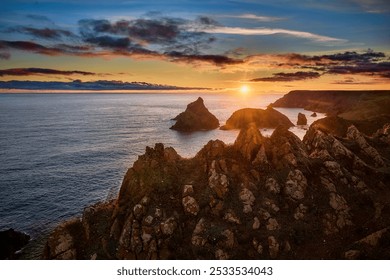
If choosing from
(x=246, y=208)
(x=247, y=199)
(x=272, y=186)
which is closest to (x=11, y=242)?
(x=246, y=208)

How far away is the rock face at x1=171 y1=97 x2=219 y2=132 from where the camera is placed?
12438cm

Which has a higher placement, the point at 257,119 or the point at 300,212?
the point at 300,212

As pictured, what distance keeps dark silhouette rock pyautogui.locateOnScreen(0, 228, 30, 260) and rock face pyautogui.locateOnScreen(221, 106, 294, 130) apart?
100 meters

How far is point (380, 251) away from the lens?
2030 centimetres

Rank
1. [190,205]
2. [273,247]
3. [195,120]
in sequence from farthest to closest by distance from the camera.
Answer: [195,120] < [190,205] < [273,247]

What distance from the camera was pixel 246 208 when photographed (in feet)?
88.1

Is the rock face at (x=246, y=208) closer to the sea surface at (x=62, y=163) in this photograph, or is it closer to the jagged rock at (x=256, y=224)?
the jagged rock at (x=256, y=224)

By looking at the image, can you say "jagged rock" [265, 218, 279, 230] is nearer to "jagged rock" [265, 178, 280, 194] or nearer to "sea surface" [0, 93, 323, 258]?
"jagged rock" [265, 178, 280, 194]

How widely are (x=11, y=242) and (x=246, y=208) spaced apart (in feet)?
82.6

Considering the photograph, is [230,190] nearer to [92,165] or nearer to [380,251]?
[380,251]

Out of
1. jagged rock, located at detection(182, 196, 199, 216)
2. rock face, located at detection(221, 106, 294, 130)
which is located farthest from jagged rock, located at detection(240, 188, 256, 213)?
rock face, located at detection(221, 106, 294, 130)

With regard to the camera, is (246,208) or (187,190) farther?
(187,190)

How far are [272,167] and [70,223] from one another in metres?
19.0

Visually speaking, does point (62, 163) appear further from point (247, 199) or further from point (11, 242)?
point (247, 199)
